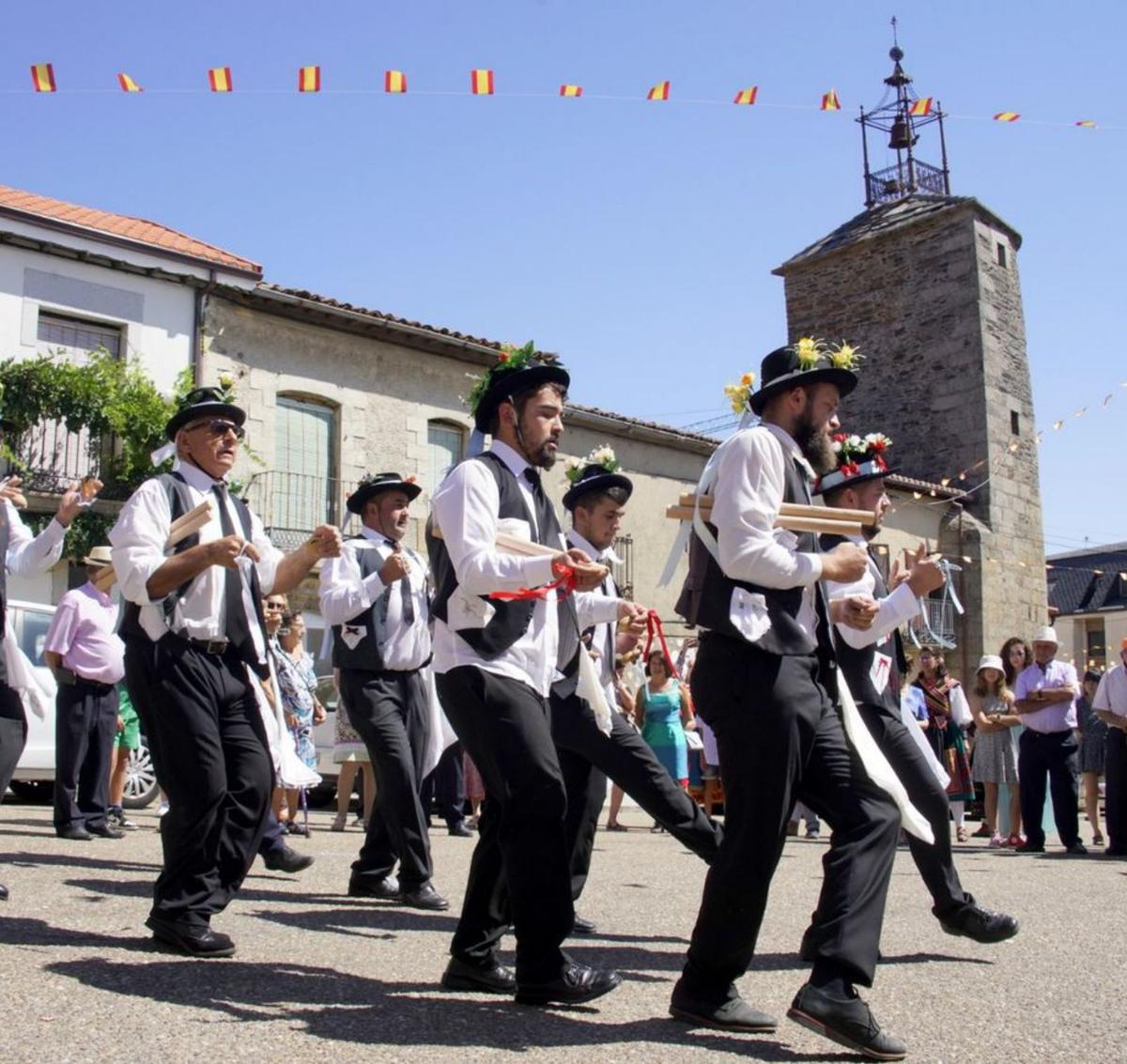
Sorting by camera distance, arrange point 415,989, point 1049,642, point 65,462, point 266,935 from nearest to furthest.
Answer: point 415,989, point 266,935, point 1049,642, point 65,462

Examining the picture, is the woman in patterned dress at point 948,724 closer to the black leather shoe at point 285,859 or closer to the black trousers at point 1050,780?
the black trousers at point 1050,780

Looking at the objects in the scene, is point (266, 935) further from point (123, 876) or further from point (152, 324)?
point (152, 324)

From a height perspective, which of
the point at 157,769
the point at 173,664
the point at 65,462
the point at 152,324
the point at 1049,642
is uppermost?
the point at 152,324

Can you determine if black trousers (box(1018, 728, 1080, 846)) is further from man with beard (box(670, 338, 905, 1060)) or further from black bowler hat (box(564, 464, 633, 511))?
man with beard (box(670, 338, 905, 1060))

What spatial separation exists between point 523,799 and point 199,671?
1482 mm

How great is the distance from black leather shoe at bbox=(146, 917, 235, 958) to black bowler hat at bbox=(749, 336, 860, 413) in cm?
263

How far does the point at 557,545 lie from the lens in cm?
474

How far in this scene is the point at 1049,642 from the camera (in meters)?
12.4

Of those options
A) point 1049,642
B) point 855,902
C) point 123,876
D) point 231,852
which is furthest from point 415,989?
point 1049,642

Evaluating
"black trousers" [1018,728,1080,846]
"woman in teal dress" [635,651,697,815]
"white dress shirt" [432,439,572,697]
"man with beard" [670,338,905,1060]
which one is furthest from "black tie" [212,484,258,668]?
"black trousers" [1018,728,1080,846]

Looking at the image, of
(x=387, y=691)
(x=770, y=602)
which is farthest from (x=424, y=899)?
(x=770, y=602)

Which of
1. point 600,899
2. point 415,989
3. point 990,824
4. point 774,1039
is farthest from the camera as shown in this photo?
point 990,824

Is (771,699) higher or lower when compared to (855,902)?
higher

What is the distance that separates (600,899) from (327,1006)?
3.13 meters
